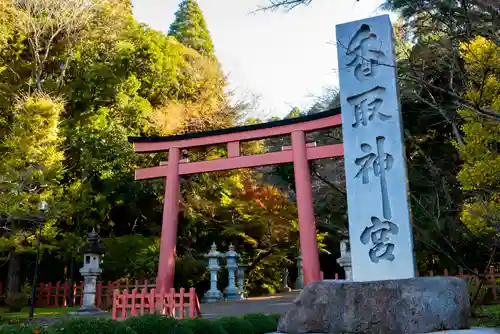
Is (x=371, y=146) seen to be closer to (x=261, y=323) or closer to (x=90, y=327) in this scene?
(x=261, y=323)

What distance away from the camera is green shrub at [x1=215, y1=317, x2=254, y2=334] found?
6.41 metres

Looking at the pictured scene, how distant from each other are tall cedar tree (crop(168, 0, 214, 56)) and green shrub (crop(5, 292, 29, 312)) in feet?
59.1

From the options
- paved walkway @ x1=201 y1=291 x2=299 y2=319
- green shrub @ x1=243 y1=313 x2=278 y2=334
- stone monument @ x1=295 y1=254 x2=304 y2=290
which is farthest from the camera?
stone monument @ x1=295 y1=254 x2=304 y2=290

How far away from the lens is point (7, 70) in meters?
17.5

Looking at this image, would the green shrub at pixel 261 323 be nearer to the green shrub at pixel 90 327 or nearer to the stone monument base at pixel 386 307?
the stone monument base at pixel 386 307

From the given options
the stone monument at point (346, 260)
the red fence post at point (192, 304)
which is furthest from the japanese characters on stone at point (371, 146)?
the stone monument at point (346, 260)

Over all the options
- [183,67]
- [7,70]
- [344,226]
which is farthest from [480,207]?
[7,70]

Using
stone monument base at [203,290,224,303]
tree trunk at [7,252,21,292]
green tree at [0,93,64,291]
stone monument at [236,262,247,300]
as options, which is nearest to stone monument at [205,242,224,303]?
stone monument base at [203,290,224,303]

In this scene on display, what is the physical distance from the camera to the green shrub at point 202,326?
586 cm

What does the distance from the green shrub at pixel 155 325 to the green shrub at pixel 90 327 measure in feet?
0.77

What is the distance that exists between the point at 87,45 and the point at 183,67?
15.8 feet

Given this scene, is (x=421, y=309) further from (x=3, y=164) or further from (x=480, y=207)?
(x=3, y=164)

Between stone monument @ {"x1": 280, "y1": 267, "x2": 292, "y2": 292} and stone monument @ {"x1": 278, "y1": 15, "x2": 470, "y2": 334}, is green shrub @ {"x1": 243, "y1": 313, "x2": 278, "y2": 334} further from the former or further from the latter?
stone monument @ {"x1": 280, "y1": 267, "x2": 292, "y2": 292}

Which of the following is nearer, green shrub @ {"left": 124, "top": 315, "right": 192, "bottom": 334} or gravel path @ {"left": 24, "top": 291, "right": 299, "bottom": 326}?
green shrub @ {"left": 124, "top": 315, "right": 192, "bottom": 334}
